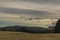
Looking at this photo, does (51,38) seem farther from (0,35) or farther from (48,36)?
(0,35)

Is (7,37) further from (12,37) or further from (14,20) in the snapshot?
(14,20)

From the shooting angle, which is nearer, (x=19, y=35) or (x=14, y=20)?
(x=19, y=35)

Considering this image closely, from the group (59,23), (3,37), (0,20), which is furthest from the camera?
(0,20)

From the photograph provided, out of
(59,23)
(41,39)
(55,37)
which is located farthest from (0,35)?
(59,23)

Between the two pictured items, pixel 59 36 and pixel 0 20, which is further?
pixel 0 20

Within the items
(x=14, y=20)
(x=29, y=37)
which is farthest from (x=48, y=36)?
(x=14, y=20)

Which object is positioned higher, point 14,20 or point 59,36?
point 14,20

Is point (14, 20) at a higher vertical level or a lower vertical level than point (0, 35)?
higher

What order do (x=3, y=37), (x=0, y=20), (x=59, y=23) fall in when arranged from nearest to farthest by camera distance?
(x=3, y=37) → (x=59, y=23) → (x=0, y=20)
